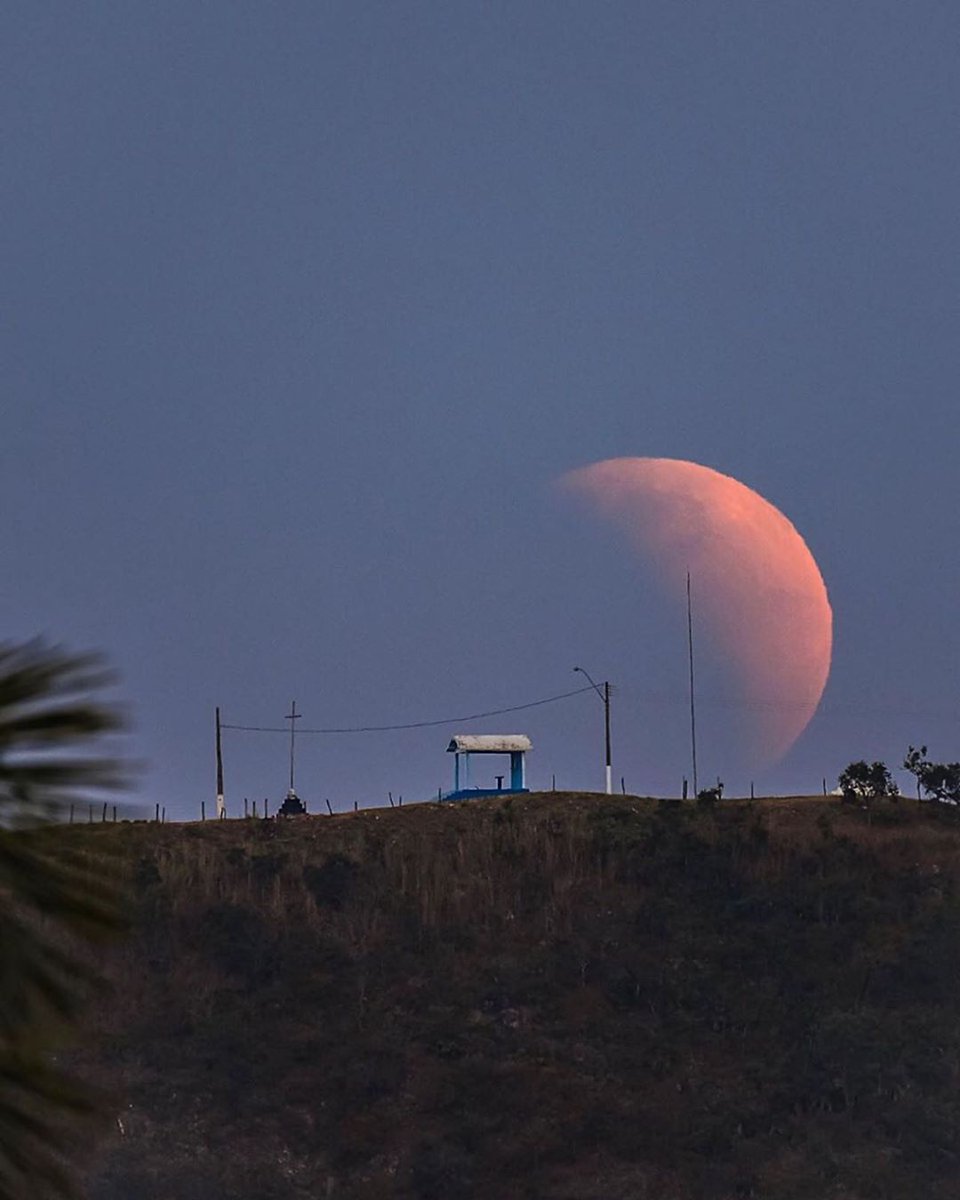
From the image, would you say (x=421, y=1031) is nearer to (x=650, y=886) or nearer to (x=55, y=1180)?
(x=650, y=886)

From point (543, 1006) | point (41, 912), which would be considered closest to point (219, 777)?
point (543, 1006)

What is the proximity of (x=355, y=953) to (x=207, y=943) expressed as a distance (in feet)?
20.9

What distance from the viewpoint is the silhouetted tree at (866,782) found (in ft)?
292

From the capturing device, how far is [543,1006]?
69625mm

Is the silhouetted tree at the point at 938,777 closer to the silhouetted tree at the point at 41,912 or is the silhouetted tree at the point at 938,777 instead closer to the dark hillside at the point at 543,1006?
the dark hillside at the point at 543,1006

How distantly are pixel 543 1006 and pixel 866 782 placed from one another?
27644 mm

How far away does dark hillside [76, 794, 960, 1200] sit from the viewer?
198 ft

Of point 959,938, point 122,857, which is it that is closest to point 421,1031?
A: point 959,938

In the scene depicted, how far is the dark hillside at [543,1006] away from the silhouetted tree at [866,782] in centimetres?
189

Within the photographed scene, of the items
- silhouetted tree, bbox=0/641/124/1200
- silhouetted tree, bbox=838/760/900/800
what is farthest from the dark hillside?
silhouetted tree, bbox=0/641/124/1200

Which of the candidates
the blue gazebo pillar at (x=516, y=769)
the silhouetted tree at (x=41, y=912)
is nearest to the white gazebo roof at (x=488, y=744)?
the blue gazebo pillar at (x=516, y=769)

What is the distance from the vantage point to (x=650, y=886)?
258 ft

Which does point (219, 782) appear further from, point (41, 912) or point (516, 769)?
point (41, 912)

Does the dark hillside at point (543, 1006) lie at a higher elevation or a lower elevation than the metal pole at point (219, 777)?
lower
